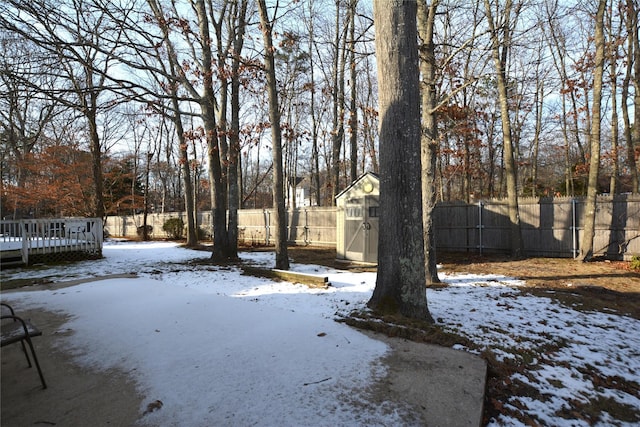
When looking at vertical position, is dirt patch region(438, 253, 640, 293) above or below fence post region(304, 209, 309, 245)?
below

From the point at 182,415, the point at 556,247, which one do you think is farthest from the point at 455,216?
the point at 182,415

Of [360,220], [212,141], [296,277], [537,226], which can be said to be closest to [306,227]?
[360,220]

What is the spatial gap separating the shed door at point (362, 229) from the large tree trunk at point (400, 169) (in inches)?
209

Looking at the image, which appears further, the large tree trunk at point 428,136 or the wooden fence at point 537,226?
the wooden fence at point 537,226

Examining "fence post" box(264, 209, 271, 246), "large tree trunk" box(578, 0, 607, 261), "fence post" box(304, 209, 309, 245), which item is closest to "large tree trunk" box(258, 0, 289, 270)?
"fence post" box(304, 209, 309, 245)

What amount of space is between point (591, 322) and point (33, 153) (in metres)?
24.3

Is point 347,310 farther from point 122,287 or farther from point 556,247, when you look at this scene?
point 556,247

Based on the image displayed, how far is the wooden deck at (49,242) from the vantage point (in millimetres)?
9367

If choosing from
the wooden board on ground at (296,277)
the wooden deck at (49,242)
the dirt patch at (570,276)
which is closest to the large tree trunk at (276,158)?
the wooden board on ground at (296,277)

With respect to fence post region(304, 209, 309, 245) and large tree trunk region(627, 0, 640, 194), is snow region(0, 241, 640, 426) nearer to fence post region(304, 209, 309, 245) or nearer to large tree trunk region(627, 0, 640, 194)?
fence post region(304, 209, 309, 245)

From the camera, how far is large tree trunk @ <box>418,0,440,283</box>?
675 centimetres

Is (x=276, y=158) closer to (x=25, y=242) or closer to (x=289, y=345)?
(x=289, y=345)

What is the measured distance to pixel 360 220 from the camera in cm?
1000

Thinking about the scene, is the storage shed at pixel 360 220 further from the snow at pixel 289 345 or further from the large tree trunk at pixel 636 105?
the large tree trunk at pixel 636 105
